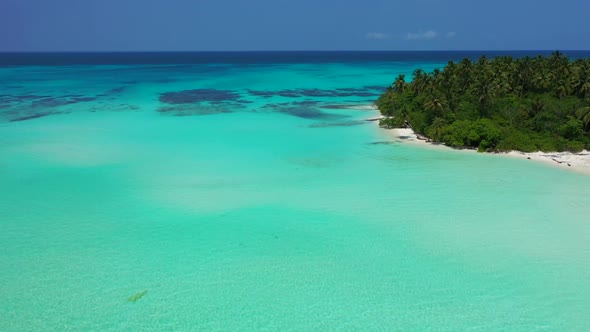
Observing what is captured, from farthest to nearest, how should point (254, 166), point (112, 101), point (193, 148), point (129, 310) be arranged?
point (112, 101) → point (193, 148) → point (254, 166) → point (129, 310)

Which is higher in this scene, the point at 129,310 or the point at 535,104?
the point at 535,104

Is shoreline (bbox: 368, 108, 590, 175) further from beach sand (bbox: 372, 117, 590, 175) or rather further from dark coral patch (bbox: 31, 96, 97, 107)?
dark coral patch (bbox: 31, 96, 97, 107)

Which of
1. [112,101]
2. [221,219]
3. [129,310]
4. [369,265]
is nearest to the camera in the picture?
[129,310]

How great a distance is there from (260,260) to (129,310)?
577cm

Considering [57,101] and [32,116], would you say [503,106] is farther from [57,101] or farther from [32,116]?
[57,101]

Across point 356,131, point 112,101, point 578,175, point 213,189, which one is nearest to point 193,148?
point 213,189

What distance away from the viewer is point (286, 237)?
75.2 feet

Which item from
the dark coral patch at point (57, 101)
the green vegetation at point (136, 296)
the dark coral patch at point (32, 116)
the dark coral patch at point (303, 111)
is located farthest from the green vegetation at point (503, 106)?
the dark coral patch at point (57, 101)

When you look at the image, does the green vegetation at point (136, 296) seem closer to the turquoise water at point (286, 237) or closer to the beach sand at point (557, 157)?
the turquoise water at point (286, 237)

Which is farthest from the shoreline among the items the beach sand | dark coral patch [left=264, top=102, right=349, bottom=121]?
dark coral patch [left=264, top=102, right=349, bottom=121]

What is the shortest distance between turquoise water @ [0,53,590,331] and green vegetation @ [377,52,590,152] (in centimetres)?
345

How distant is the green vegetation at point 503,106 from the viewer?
3759 centimetres

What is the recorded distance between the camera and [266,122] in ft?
174

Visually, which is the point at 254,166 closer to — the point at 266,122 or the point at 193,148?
the point at 193,148
